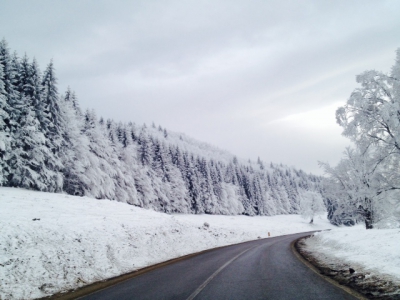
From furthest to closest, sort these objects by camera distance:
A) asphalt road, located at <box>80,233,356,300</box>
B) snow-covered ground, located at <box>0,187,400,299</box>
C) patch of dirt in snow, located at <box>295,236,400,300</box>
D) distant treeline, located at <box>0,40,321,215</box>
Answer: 1. distant treeline, located at <box>0,40,321,215</box>
2. snow-covered ground, located at <box>0,187,400,299</box>
3. asphalt road, located at <box>80,233,356,300</box>
4. patch of dirt in snow, located at <box>295,236,400,300</box>

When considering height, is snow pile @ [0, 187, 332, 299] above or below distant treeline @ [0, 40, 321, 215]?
below

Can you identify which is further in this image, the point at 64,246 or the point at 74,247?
the point at 74,247

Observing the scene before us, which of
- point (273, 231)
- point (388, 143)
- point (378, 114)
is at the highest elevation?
point (378, 114)

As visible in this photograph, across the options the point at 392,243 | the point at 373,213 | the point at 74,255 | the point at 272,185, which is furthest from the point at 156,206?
the point at 272,185

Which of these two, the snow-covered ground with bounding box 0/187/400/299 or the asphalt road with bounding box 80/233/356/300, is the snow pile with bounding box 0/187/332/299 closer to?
the snow-covered ground with bounding box 0/187/400/299

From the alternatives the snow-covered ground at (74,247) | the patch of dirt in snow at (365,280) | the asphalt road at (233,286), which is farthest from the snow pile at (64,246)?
the patch of dirt in snow at (365,280)

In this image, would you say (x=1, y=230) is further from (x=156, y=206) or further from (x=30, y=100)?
(x=156, y=206)

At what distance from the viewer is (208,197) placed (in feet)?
222

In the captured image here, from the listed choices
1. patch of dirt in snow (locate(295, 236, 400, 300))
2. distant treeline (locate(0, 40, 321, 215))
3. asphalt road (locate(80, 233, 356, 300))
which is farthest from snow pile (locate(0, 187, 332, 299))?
patch of dirt in snow (locate(295, 236, 400, 300))

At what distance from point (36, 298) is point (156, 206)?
44.5m

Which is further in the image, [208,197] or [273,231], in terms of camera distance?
[208,197]

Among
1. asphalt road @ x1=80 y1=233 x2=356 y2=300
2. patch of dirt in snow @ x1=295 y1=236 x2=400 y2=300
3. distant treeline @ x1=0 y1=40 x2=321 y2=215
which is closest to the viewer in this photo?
patch of dirt in snow @ x1=295 y1=236 x2=400 y2=300

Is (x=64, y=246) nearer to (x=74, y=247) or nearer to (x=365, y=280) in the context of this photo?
(x=74, y=247)

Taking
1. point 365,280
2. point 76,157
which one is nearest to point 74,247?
point 365,280
